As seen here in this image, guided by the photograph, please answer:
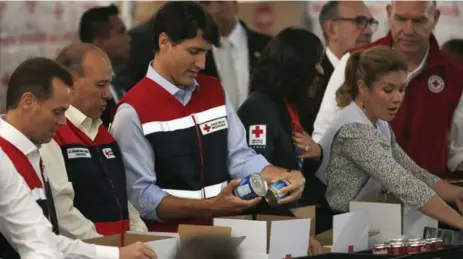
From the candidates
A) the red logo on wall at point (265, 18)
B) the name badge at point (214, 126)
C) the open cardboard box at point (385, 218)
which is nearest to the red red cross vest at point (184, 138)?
the name badge at point (214, 126)

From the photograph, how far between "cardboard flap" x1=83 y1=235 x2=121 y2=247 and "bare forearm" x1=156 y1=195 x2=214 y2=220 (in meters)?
0.42

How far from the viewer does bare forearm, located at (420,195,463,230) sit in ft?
17.1

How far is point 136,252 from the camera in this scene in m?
4.11

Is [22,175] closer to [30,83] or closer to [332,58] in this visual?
[30,83]

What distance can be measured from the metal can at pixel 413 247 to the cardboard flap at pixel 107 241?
1112mm

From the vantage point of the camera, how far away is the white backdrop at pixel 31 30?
620 cm

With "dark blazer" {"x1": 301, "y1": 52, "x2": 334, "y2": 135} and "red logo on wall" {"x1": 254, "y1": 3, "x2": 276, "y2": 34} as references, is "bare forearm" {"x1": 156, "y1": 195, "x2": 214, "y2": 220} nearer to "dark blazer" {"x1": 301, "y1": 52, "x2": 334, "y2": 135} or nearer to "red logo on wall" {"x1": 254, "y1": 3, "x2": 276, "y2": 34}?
"dark blazer" {"x1": 301, "y1": 52, "x2": 334, "y2": 135}

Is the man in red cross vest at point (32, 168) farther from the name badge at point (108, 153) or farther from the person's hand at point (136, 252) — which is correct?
the name badge at point (108, 153)

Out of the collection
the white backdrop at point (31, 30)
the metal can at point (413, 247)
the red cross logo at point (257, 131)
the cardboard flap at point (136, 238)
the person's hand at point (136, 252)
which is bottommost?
the metal can at point (413, 247)

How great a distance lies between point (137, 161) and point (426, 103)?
1.95m

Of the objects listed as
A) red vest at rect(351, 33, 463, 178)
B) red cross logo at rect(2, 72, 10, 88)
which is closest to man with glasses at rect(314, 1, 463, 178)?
red vest at rect(351, 33, 463, 178)

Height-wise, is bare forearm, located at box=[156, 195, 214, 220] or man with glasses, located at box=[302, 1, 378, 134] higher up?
man with glasses, located at box=[302, 1, 378, 134]

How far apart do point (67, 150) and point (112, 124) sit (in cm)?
39

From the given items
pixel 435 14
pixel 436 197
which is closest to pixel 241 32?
pixel 435 14
